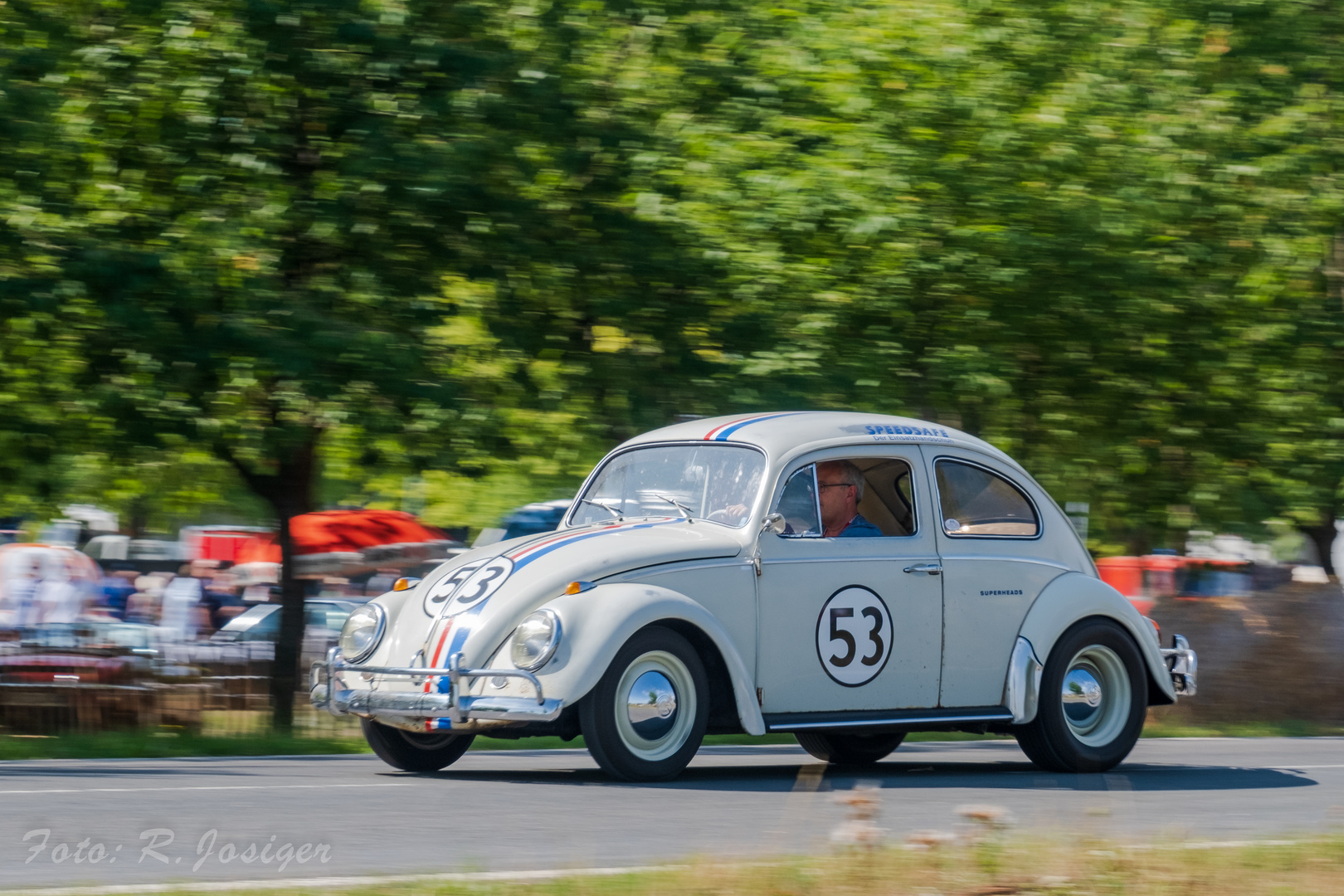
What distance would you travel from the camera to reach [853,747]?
430 inches

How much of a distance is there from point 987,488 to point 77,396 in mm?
7909

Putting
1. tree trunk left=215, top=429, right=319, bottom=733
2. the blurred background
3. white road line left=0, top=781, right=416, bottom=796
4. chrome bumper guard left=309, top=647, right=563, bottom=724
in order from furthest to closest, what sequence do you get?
tree trunk left=215, top=429, right=319, bottom=733, the blurred background, chrome bumper guard left=309, top=647, right=563, bottom=724, white road line left=0, top=781, right=416, bottom=796

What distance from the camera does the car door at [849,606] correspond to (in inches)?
363

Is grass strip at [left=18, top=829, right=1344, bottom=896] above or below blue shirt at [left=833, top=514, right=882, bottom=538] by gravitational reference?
below

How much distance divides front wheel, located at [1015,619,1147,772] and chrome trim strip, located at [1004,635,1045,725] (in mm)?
99

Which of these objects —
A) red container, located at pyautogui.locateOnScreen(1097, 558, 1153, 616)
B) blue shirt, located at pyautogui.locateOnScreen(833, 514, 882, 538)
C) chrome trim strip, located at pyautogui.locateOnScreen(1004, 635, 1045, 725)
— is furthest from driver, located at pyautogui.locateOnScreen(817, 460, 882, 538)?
red container, located at pyautogui.locateOnScreen(1097, 558, 1153, 616)

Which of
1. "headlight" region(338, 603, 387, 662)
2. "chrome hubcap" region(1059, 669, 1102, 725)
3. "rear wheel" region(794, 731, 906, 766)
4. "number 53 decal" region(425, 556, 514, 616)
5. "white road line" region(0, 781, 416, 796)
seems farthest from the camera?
"rear wheel" region(794, 731, 906, 766)

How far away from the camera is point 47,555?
23.5 metres

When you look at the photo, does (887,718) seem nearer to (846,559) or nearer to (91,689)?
(846,559)

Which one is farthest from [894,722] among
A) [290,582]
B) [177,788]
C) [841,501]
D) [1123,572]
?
[1123,572]

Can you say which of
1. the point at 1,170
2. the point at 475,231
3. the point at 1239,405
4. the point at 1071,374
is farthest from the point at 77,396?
the point at 1239,405

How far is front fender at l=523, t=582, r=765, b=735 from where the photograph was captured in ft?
27.2

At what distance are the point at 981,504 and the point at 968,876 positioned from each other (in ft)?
16.3

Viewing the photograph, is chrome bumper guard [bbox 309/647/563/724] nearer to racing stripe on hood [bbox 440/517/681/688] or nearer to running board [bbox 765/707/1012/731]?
racing stripe on hood [bbox 440/517/681/688]
